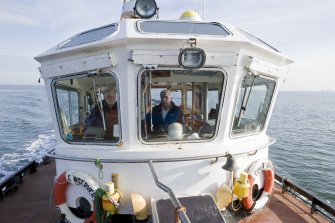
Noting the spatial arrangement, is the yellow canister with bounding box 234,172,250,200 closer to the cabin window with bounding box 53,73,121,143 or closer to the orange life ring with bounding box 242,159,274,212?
the orange life ring with bounding box 242,159,274,212

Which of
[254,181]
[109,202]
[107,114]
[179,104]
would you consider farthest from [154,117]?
[254,181]

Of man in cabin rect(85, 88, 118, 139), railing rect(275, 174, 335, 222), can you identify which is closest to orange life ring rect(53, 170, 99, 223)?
man in cabin rect(85, 88, 118, 139)

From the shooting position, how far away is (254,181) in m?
4.62

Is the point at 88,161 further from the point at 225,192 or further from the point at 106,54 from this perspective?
the point at 225,192

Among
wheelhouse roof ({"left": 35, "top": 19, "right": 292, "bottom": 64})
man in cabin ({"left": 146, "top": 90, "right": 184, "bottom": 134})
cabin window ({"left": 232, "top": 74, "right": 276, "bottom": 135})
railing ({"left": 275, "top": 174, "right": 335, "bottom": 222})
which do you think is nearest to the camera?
wheelhouse roof ({"left": 35, "top": 19, "right": 292, "bottom": 64})

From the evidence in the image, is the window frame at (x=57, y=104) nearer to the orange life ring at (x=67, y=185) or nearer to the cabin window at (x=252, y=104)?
the orange life ring at (x=67, y=185)

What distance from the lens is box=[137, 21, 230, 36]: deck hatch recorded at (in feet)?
12.8

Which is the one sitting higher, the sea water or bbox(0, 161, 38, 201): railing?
bbox(0, 161, 38, 201): railing

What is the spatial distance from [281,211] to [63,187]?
409 cm

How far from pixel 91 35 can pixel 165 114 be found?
1677 millimetres

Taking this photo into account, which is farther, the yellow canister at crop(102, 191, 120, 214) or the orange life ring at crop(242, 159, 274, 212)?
the orange life ring at crop(242, 159, 274, 212)

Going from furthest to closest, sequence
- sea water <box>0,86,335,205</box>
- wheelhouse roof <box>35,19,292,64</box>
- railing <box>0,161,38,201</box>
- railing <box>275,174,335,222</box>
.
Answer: sea water <box>0,86,335,205</box>
railing <box>0,161,38,201</box>
railing <box>275,174,335,222</box>
wheelhouse roof <box>35,19,292,64</box>

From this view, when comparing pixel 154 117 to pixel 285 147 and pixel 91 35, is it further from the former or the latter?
pixel 285 147

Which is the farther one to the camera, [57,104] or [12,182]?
[12,182]
